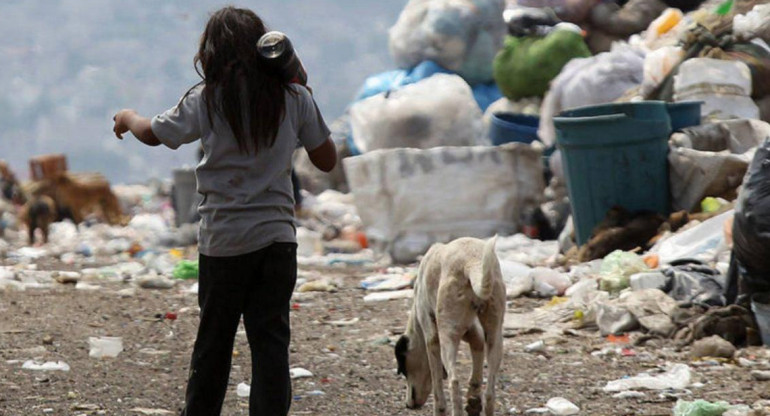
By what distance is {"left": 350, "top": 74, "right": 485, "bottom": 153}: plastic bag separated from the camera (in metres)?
10.1

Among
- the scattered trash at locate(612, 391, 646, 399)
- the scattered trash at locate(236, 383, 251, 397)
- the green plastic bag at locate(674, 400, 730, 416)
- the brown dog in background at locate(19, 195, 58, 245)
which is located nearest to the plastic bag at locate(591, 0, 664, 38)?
the brown dog in background at locate(19, 195, 58, 245)

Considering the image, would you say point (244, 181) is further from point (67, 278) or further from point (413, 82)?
point (413, 82)

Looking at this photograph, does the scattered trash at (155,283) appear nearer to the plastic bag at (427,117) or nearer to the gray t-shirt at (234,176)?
the plastic bag at (427,117)

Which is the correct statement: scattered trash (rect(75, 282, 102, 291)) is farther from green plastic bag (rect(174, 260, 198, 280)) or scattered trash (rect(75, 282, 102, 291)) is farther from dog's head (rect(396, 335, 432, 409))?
dog's head (rect(396, 335, 432, 409))

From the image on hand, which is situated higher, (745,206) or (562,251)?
(745,206)

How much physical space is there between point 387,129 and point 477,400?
6621mm

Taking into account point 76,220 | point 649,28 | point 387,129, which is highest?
point 649,28

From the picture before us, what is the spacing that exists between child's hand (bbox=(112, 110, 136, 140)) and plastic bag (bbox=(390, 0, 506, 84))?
897 cm

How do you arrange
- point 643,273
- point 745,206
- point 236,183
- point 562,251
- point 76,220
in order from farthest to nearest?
point 76,220
point 562,251
point 643,273
point 745,206
point 236,183

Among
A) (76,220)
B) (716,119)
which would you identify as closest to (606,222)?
(716,119)

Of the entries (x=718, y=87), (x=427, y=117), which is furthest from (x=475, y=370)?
(x=427, y=117)

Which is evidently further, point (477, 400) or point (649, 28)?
point (649, 28)

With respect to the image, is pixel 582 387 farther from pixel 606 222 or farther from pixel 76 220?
pixel 76 220

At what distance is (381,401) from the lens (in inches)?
182
